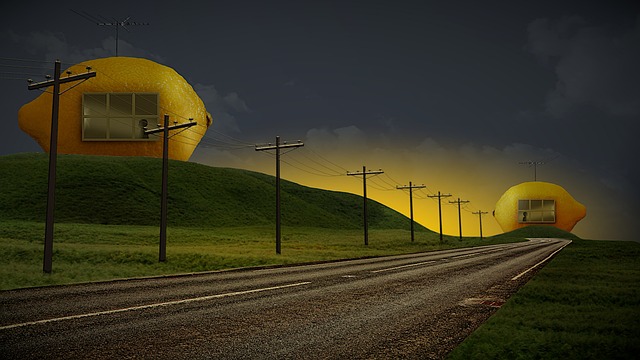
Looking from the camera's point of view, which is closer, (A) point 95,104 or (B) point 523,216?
(A) point 95,104

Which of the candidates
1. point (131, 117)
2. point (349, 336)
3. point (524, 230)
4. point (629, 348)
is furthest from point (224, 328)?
point (524, 230)

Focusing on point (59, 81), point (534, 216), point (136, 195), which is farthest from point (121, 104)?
point (534, 216)

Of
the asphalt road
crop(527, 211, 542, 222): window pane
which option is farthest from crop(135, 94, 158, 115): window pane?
crop(527, 211, 542, 222): window pane

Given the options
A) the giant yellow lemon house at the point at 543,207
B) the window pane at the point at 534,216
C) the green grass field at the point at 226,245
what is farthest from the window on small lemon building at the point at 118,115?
the window pane at the point at 534,216

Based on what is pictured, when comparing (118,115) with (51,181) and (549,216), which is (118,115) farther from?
(549,216)

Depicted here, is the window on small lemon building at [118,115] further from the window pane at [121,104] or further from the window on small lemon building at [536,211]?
the window on small lemon building at [536,211]

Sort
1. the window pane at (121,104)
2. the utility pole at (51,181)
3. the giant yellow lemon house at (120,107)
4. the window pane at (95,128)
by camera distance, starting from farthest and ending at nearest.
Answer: the window pane at (95,128) → the giant yellow lemon house at (120,107) → the window pane at (121,104) → the utility pole at (51,181)

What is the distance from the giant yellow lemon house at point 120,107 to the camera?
209 ft

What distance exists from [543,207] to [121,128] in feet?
308

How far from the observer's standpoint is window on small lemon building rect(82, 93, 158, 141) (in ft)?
208

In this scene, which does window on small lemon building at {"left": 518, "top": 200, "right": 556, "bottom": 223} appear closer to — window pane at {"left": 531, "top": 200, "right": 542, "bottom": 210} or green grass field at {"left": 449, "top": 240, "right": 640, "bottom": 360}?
window pane at {"left": 531, "top": 200, "right": 542, "bottom": 210}

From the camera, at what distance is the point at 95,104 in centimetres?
6419

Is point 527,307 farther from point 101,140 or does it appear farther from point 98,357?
point 101,140

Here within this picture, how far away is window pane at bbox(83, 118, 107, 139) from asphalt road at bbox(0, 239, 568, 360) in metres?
58.0
